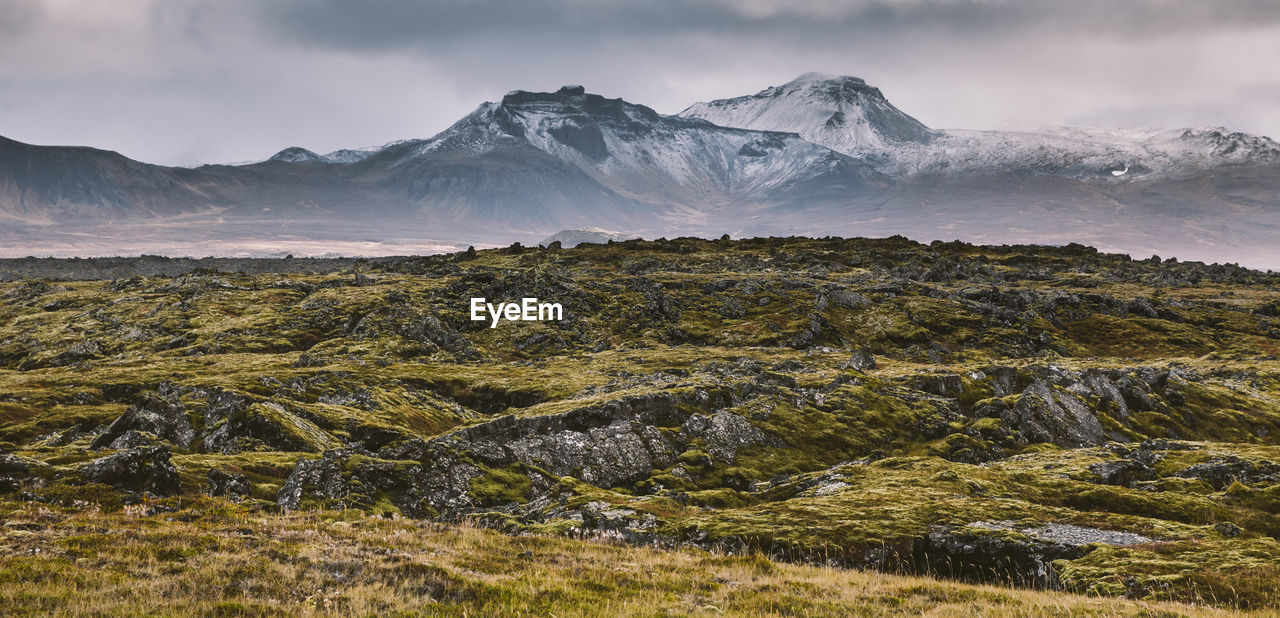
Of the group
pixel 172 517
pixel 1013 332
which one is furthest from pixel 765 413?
pixel 1013 332

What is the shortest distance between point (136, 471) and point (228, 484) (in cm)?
359

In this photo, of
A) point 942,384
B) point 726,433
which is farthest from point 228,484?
point 942,384

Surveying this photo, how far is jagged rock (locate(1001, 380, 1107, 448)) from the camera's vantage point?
45000 millimetres

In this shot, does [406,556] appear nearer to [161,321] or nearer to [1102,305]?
[161,321]

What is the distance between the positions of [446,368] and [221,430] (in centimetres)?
3241

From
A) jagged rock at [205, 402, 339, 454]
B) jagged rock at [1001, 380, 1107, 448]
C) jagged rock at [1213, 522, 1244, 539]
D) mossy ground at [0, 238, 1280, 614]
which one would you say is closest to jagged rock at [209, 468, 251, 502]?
mossy ground at [0, 238, 1280, 614]

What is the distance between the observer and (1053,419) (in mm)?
46250

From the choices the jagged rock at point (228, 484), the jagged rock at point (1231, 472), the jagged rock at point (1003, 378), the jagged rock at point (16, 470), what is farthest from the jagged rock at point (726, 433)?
the jagged rock at point (16, 470)

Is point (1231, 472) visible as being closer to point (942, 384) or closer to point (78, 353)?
point (942, 384)

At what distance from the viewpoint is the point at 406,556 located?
68.2ft

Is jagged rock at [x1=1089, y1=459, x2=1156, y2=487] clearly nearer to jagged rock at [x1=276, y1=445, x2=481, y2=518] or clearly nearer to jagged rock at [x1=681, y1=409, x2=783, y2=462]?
jagged rock at [x1=681, y1=409, x2=783, y2=462]

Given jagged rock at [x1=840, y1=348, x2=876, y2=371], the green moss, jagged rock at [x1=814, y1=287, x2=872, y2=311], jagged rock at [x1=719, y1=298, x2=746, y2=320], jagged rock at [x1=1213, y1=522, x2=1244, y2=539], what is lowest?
the green moss

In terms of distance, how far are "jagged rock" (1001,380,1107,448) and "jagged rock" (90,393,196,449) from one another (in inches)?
2076

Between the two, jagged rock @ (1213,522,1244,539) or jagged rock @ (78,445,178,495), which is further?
jagged rock @ (78,445,178,495)
